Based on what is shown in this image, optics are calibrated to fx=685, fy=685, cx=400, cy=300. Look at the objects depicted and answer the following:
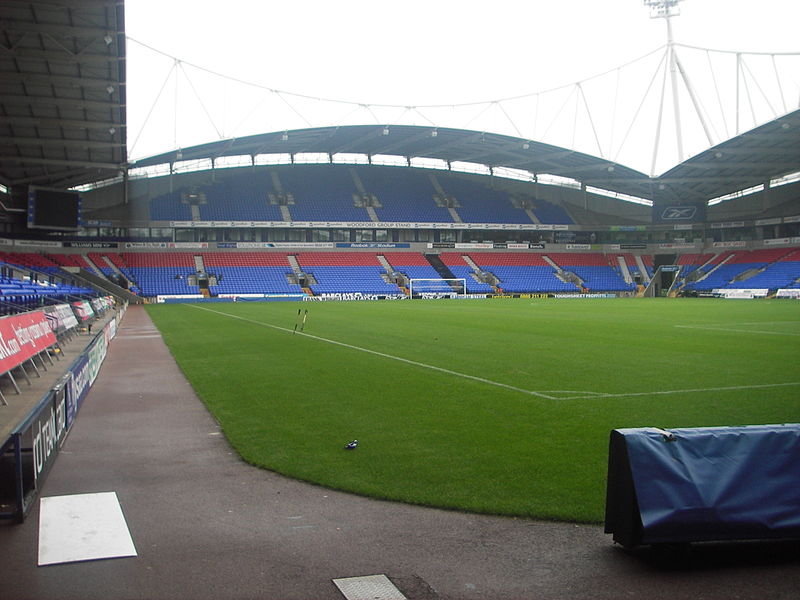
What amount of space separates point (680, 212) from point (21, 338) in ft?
251

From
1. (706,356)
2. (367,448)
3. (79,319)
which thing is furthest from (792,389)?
(79,319)

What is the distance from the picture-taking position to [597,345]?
2119cm

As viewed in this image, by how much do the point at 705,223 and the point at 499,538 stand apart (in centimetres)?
8304

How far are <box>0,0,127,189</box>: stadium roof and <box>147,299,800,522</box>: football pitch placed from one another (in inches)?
501

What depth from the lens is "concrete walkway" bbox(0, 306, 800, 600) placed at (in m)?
4.91

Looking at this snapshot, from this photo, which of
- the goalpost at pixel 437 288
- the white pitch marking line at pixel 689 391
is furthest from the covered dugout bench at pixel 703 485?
the goalpost at pixel 437 288

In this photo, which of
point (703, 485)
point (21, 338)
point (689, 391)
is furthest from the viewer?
point (21, 338)

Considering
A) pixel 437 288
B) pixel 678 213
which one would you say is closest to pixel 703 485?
pixel 437 288

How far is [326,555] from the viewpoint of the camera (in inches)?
218

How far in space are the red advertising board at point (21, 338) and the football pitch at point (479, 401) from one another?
11.3 feet

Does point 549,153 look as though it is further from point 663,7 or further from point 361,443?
point 361,443

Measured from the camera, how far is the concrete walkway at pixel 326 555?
491 centimetres

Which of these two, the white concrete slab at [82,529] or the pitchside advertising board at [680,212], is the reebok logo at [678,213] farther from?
the white concrete slab at [82,529]

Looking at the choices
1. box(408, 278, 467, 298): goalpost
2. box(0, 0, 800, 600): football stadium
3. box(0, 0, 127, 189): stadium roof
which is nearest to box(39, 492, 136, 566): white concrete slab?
box(0, 0, 800, 600): football stadium
